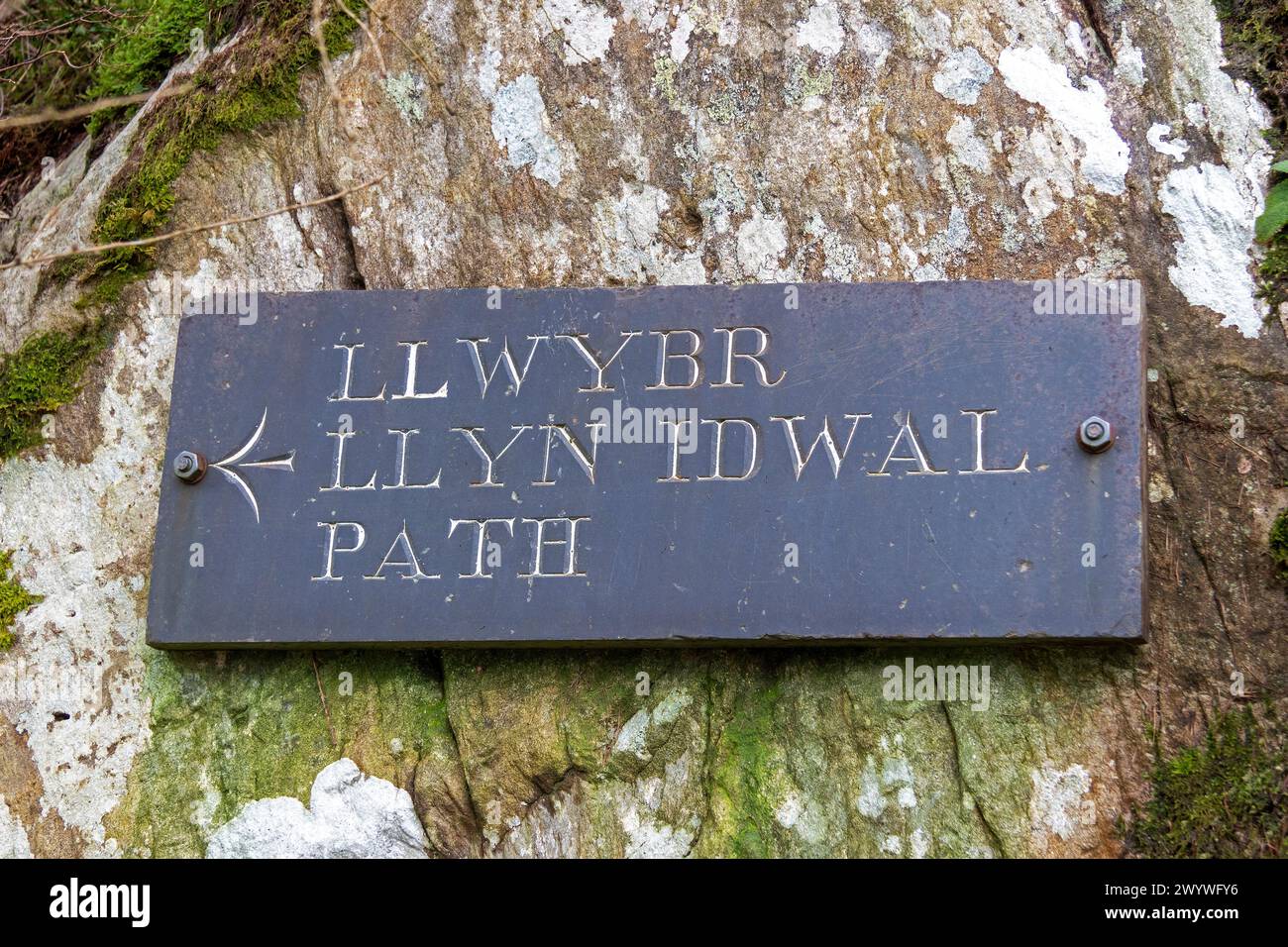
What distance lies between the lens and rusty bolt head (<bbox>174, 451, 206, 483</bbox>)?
334 cm

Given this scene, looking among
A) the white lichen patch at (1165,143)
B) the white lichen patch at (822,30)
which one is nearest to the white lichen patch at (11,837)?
the white lichen patch at (822,30)

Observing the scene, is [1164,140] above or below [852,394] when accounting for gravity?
above

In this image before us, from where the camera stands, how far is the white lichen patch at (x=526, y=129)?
3705 mm

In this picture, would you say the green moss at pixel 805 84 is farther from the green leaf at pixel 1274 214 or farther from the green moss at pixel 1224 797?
the green moss at pixel 1224 797

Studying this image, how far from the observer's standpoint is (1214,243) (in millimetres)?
3324

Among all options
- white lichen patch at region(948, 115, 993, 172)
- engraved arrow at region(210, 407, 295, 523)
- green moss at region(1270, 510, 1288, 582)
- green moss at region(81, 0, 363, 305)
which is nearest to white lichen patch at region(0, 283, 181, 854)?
green moss at region(81, 0, 363, 305)

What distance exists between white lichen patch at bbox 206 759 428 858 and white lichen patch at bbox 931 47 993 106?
2.32 metres

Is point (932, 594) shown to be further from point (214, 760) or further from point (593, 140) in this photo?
point (214, 760)

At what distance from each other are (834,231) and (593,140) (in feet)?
2.39

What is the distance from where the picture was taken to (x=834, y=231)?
3520mm

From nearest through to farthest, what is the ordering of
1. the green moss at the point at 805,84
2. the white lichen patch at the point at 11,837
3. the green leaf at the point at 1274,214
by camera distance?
the green leaf at the point at 1274,214 → the white lichen patch at the point at 11,837 → the green moss at the point at 805,84

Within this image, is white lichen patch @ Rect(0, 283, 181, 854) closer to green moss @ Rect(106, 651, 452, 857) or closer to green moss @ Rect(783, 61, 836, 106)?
green moss @ Rect(106, 651, 452, 857)

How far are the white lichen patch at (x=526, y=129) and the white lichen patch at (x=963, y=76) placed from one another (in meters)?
1.06

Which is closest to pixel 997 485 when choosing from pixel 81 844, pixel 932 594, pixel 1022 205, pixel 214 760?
pixel 932 594
